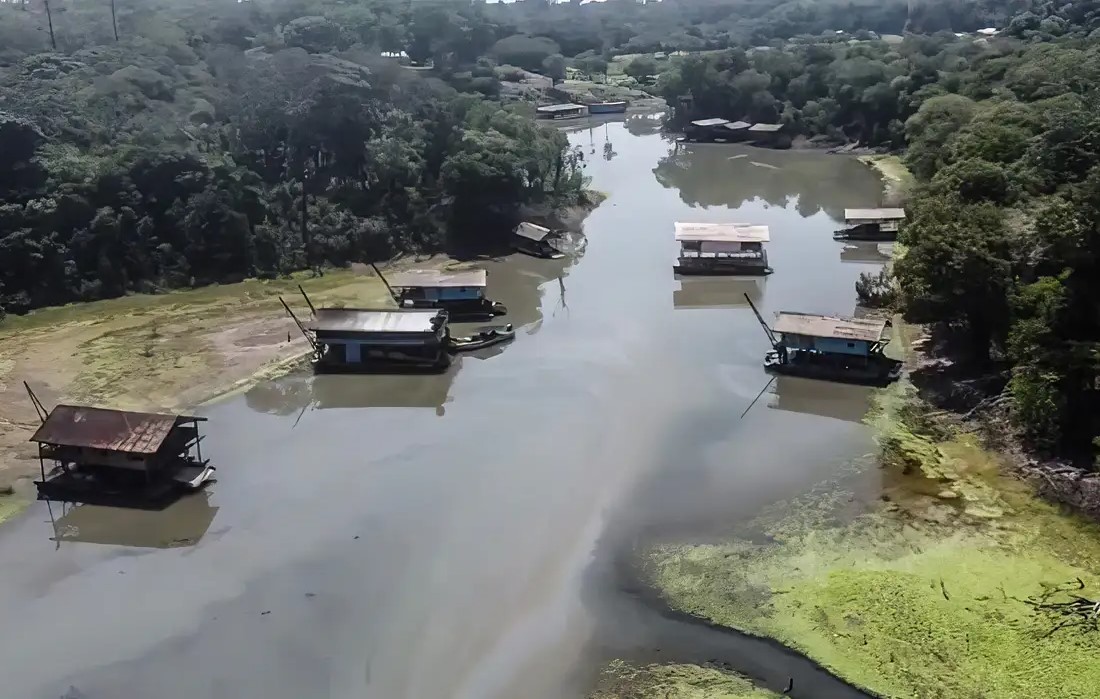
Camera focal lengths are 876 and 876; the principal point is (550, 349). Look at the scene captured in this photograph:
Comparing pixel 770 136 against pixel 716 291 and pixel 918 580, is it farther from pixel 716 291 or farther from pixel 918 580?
pixel 918 580

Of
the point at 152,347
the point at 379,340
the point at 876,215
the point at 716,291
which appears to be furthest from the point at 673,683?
the point at 876,215

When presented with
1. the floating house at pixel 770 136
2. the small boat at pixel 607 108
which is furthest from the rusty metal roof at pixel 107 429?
the small boat at pixel 607 108

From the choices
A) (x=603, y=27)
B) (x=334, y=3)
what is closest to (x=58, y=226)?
(x=334, y=3)

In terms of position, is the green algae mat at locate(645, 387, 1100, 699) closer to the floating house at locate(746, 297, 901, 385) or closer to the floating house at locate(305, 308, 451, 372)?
the floating house at locate(746, 297, 901, 385)

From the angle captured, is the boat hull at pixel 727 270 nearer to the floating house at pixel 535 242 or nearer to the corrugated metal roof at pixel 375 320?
the floating house at pixel 535 242

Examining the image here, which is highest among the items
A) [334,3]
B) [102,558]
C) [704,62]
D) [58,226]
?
[334,3]

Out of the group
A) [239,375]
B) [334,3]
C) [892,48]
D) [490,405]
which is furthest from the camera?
[334,3]

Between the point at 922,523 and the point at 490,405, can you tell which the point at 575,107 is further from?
the point at 922,523
